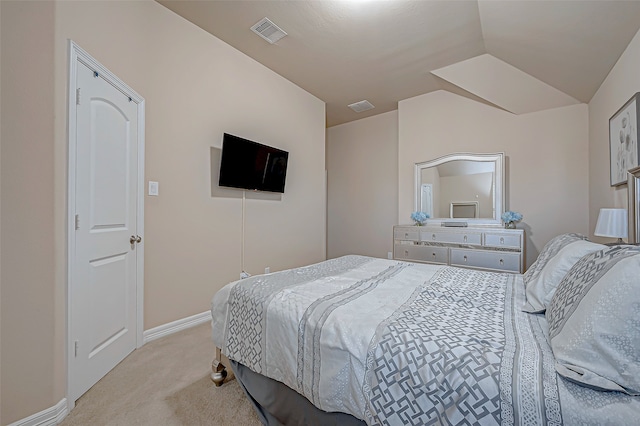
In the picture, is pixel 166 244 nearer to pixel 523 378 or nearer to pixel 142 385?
pixel 142 385

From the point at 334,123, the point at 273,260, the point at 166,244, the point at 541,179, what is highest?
the point at 334,123

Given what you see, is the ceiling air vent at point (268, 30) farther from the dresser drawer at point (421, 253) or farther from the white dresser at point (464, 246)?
the dresser drawer at point (421, 253)

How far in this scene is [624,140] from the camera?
2.16 metres

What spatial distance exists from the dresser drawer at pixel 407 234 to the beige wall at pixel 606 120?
1790 mm

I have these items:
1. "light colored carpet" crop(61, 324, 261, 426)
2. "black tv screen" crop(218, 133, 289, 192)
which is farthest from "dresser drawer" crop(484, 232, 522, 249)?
"light colored carpet" crop(61, 324, 261, 426)

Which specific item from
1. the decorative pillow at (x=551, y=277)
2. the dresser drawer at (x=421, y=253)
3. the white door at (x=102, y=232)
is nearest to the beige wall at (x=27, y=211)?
the white door at (x=102, y=232)

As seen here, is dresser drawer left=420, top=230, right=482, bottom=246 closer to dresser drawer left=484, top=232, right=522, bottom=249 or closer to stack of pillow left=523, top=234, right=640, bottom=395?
dresser drawer left=484, top=232, right=522, bottom=249

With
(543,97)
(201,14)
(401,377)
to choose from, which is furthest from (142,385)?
(543,97)

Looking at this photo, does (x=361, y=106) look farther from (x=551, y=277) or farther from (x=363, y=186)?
(x=551, y=277)

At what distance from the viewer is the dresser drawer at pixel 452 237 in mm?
3355

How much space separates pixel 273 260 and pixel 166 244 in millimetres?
1384

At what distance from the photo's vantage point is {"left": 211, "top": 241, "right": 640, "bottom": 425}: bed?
0.76 metres

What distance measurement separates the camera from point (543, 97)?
127 inches

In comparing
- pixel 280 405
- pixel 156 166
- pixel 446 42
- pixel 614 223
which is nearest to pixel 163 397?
pixel 280 405
